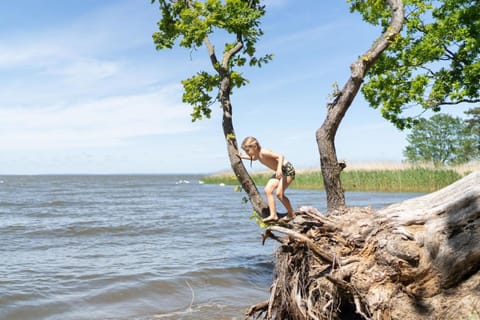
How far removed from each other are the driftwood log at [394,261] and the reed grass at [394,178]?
19124 mm

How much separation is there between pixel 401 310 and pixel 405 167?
102 ft

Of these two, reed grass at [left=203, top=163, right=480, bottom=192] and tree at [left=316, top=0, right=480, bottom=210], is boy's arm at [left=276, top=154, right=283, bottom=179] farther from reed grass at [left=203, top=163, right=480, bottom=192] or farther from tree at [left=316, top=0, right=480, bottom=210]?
reed grass at [left=203, top=163, right=480, bottom=192]

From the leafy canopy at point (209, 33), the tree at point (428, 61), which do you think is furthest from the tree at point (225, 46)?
the tree at point (428, 61)

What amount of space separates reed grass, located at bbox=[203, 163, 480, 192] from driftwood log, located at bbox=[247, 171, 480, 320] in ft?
62.7

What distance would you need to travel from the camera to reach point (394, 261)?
16.4 ft

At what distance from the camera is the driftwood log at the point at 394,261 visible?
4867 mm

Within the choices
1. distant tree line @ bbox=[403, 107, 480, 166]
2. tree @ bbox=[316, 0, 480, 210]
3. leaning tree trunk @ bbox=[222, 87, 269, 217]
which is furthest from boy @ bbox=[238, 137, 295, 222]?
distant tree line @ bbox=[403, 107, 480, 166]

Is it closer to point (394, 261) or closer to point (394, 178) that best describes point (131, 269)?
A: point (394, 261)

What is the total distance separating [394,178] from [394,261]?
2833cm

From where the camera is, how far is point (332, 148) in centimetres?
707

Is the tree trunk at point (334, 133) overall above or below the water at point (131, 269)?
above

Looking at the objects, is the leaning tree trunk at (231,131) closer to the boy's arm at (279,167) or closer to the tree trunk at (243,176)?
the tree trunk at (243,176)

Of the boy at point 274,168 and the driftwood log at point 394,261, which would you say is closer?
the driftwood log at point 394,261

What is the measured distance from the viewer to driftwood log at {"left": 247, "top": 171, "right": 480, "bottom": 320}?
4.87 meters
